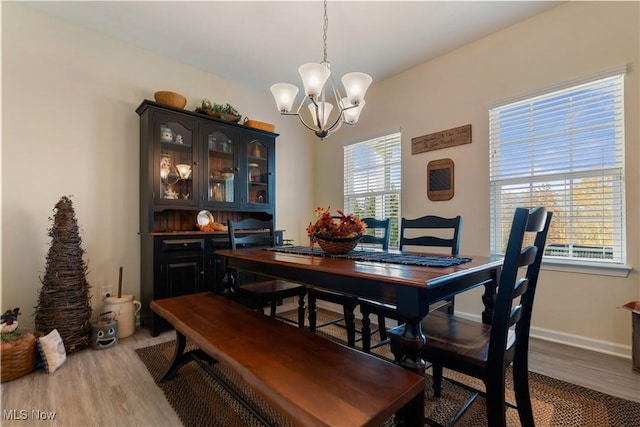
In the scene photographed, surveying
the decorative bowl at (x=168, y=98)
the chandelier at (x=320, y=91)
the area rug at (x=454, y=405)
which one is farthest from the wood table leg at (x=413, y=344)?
the decorative bowl at (x=168, y=98)

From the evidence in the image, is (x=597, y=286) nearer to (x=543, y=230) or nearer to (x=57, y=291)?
(x=543, y=230)

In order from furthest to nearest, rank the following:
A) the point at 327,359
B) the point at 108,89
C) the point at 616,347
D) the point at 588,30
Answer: the point at 108,89
the point at 588,30
the point at 616,347
the point at 327,359

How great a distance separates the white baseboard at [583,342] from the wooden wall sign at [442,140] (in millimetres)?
1878

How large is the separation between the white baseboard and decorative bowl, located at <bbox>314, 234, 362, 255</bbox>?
2.02 metres

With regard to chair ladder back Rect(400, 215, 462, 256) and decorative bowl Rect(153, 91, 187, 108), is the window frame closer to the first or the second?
chair ladder back Rect(400, 215, 462, 256)

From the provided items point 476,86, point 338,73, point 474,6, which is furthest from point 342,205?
point 474,6

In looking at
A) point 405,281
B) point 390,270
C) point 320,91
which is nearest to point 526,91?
point 320,91

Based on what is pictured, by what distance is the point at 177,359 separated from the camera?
192 cm

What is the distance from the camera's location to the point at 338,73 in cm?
352

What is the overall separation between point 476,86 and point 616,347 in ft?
8.22

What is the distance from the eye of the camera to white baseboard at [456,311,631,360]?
2.17 metres

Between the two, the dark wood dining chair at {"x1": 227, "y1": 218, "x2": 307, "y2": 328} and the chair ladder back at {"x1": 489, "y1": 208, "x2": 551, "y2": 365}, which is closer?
the chair ladder back at {"x1": 489, "y1": 208, "x2": 551, "y2": 365}

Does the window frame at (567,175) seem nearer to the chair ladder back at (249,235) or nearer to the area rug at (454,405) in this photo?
the area rug at (454,405)

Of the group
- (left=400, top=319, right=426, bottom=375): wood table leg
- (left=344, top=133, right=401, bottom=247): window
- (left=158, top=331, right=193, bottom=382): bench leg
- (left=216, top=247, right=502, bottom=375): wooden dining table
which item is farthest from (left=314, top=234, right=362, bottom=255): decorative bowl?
(left=344, top=133, right=401, bottom=247): window
